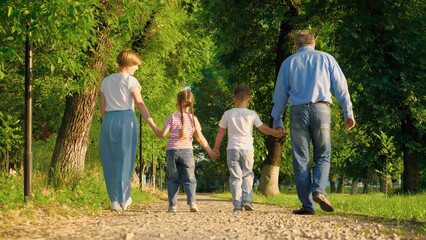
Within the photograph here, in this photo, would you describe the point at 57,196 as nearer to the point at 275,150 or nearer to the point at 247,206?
the point at 247,206

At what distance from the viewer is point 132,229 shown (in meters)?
6.36

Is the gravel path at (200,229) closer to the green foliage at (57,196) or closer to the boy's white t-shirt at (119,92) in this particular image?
the green foliage at (57,196)

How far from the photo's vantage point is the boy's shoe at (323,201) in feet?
27.2

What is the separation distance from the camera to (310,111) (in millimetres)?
8641

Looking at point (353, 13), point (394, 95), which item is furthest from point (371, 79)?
point (353, 13)

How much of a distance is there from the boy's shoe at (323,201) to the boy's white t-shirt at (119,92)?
279 centimetres

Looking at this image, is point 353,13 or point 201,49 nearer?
point 353,13

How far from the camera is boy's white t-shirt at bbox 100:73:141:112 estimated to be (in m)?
8.96

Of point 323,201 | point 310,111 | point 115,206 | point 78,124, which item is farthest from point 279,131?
point 78,124

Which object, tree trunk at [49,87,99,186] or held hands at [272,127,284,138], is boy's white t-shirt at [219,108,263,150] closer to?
held hands at [272,127,284,138]

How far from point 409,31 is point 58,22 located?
43.6 feet

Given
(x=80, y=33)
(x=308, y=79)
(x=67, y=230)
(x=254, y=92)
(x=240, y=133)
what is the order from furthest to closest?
(x=254, y=92) → (x=240, y=133) → (x=80, y=33) → (x=308, y=79) → (x=67, y=230)

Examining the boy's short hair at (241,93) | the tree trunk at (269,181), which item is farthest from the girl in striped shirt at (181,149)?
the tree trunk at (269,181)

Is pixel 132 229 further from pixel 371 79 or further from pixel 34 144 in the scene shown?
pixel 34 144
